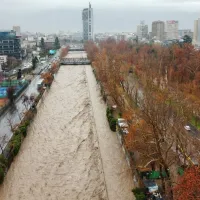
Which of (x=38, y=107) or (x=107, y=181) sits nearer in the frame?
(x=107, y=181)

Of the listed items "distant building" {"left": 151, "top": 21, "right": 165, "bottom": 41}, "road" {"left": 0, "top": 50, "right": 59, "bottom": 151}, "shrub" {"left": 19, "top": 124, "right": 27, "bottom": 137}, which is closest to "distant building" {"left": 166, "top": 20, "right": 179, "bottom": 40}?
"distant building" {"left": 151, "top": 21, "right": 165, "bottom": 41}

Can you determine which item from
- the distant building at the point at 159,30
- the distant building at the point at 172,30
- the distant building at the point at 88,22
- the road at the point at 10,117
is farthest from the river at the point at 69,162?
the distant building at the point at 88,22

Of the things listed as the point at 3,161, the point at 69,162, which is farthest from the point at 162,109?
the point at 3,161

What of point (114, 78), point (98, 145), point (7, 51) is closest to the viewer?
point (98, 145)

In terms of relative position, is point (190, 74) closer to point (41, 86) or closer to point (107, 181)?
point (41, 86)

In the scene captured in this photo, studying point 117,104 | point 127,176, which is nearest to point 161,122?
point 127,176

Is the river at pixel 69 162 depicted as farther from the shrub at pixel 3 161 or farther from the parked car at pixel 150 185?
the parked car at pixel 150 185
